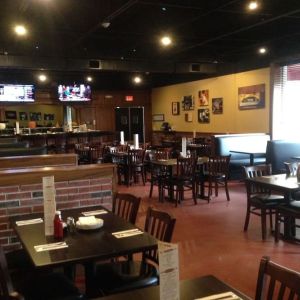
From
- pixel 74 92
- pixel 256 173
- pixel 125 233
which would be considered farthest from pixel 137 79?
pixel 125 233

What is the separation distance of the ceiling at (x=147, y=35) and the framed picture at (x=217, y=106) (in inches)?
34.7

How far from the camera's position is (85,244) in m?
2.51

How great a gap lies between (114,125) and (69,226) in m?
13.1

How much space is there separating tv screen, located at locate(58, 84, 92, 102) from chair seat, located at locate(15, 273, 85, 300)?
11301 mm

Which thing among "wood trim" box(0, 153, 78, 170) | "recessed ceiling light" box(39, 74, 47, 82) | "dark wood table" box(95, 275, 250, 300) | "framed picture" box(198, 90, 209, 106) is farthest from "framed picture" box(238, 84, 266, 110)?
"dark wood table" box(95, 275, 250, 300)

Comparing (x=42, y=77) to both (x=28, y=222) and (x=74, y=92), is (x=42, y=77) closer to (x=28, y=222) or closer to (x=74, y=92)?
(x=74, y=92)

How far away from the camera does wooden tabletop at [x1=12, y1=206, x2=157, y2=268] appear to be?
226 cm

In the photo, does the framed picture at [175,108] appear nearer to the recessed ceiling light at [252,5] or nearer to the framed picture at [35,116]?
the framed picture at [35,116]

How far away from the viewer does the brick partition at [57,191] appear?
350cm

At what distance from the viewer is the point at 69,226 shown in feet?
9.23

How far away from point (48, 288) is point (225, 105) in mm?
10048

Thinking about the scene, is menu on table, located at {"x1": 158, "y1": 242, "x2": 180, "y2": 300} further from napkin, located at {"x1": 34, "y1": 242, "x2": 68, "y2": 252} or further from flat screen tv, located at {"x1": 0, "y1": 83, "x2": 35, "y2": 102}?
flat screen tv, located at {"x1": 0, "y1": 83, "x2": 35, "y2": 102}

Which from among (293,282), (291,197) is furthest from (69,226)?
(291,197)

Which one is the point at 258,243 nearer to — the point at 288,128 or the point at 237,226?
the point at 237,226
